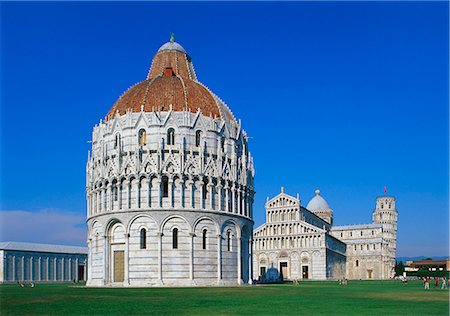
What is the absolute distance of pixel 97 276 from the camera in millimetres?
57219

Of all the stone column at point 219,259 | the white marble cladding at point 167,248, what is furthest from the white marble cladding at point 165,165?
the stone column at point 219,259

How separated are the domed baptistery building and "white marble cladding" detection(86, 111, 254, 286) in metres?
0.10

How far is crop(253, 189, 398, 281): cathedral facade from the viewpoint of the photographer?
119m

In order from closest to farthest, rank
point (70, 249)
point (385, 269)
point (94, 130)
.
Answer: point (94, 130), point (70, 249), point (385, 269)

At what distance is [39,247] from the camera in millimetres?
96625

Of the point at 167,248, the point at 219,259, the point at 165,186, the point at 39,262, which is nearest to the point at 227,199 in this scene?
the point at 219,259

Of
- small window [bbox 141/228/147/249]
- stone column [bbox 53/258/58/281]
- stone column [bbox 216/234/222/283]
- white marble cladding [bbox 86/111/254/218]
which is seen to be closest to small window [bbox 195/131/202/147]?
white marble cladding [bbox 86/111/254/218]

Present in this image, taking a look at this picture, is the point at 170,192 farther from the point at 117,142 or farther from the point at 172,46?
the point at 172,46

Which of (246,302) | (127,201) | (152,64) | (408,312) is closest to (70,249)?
(152,64)

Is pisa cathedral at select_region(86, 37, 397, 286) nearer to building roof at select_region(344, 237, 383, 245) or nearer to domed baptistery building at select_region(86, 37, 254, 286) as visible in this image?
domed baptistery building at select_region(86, 37, 254, 286)

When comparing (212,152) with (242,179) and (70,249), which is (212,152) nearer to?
(242,179)

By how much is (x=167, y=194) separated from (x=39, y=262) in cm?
4479

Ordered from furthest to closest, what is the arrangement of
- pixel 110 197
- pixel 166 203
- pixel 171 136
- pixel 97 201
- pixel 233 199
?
pixel 97 201
pixel 233 199
pixel 171 136
pixel 110 197
pixel 166 203

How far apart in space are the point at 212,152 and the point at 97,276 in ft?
55.3
